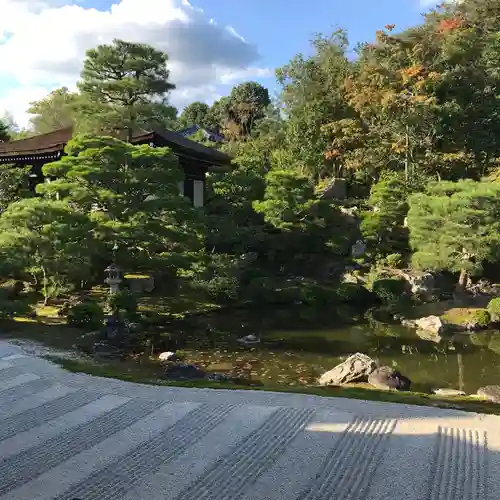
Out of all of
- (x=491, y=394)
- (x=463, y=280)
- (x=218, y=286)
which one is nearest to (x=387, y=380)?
(x=491, y=394)

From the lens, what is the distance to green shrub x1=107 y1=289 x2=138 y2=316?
1316cm

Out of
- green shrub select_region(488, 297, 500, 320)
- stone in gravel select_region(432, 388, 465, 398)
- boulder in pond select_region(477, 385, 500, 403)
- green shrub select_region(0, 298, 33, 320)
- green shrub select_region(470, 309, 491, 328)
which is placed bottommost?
stone in gravel select_region(432, 388, 465, 398)

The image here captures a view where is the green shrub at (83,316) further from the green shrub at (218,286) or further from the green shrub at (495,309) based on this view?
the green shrub at (495,309)

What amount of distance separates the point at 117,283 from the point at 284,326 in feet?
14.7

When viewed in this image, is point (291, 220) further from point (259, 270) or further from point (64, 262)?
point (64, 262)

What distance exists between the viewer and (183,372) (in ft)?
31.8

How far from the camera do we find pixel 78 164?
13.9 meters

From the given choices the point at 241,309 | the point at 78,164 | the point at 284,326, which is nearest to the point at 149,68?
the point at 78,164

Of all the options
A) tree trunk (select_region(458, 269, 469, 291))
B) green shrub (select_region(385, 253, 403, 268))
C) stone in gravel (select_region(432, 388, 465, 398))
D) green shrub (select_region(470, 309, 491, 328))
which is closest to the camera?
stone in gravel (select_region(432, 388, 465, 398))

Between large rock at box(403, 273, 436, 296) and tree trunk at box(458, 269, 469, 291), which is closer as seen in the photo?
tree trunk at box(458, 269, 469, 291)

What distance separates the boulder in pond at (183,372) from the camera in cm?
954

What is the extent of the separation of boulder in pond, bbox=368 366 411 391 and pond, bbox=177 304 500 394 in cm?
47

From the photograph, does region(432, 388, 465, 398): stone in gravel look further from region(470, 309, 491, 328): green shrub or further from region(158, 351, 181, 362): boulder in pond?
region(470, 309, 491, 328): green shrub

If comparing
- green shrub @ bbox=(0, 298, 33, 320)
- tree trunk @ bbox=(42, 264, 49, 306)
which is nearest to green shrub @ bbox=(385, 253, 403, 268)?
tree trunk @ bbox=(42, 264, 49, 306)
